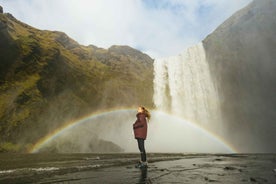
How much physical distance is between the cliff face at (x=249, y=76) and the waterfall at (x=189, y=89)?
201cm

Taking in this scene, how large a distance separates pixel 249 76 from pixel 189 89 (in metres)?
12.7

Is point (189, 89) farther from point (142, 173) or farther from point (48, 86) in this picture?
point (142, 173)

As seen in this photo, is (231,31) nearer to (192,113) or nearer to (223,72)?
(223,72)

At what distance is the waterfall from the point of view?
2323 inches

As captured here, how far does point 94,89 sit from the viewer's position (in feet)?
223

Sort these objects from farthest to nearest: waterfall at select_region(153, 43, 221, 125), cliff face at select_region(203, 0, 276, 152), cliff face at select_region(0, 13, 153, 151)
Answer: waterfall at select_region(153, 43, 221, 125)
cliff face at select_region(203, 0, 276, 152)
cliff face at select_region(0, 13, 153, 151)

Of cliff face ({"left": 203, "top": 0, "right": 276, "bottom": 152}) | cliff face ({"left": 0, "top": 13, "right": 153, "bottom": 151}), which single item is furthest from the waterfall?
cliff face ({"left": 0, "top": 13, "right": 153, "bottom": 151})

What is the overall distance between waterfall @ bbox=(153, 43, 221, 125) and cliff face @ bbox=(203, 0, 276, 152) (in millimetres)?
2008

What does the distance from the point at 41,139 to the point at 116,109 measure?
24486 millimetres

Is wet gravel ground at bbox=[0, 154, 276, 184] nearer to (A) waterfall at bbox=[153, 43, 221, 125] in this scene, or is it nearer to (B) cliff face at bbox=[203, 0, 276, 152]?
(B) cliff face at bbox=[203, 0, 276, 152]

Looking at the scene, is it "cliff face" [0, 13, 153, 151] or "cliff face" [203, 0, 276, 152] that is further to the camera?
"cliff face" [203, 0, 276, 152]

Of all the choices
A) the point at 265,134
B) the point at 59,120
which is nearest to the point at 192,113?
the point at 265,134

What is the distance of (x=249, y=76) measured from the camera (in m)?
55.1

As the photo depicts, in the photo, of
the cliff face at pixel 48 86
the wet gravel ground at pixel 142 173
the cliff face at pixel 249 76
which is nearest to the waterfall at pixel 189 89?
the cliff face at pixel 249 76
